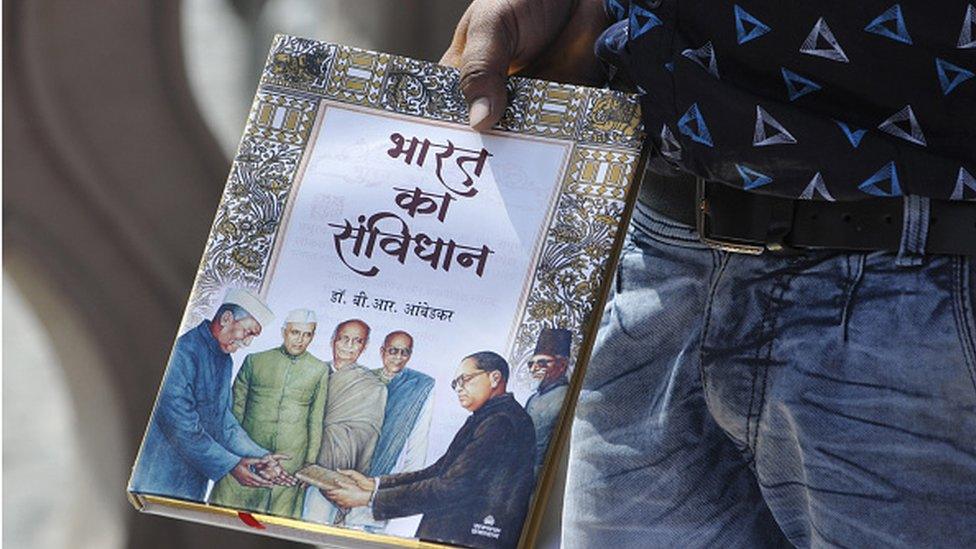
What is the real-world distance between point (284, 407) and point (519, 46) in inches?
11.6

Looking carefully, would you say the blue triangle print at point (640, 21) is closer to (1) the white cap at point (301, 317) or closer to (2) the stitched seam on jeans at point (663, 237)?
(2) the stitched seam on jeans at point (663, 237)

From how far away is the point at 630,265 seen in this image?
1035mm

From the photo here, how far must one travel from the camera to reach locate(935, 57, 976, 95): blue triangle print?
0.80 meters

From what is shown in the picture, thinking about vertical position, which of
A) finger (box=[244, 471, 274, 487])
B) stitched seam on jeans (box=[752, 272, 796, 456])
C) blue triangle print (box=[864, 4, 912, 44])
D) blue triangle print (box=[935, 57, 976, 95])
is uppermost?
blue triangle print (box=[864, 4, 912, 44])

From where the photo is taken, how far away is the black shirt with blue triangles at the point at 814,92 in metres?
0.81

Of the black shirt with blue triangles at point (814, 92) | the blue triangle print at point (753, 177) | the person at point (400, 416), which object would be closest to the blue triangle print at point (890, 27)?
the black shirt with blue triangles at point (814, 92)

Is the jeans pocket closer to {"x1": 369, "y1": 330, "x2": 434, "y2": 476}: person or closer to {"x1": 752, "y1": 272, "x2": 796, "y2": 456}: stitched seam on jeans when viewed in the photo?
{"x1": 752, "y1": 272, "x2": 796, "y2": 456}: stitched seam on jeans

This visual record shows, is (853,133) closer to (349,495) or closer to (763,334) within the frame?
(763,334)

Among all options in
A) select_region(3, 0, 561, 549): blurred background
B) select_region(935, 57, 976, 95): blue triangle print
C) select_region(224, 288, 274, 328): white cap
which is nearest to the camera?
select_region(935, 57, 976, 95): blue triangle print

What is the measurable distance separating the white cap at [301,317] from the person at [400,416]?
0.17ft

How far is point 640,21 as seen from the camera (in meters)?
0.89

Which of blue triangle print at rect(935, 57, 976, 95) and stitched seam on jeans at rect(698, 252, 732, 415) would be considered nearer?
blue triangle print at rect(935, 57, 976, 95)

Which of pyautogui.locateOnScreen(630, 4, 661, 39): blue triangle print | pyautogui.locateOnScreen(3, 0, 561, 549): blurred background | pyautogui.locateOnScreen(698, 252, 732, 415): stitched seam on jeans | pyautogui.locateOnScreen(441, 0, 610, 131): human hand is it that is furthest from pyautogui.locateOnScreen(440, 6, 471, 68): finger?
pyautogui.locateOnScreen(3, 0, 561, 549): blurred background

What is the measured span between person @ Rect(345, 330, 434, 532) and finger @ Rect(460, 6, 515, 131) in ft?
0.51
